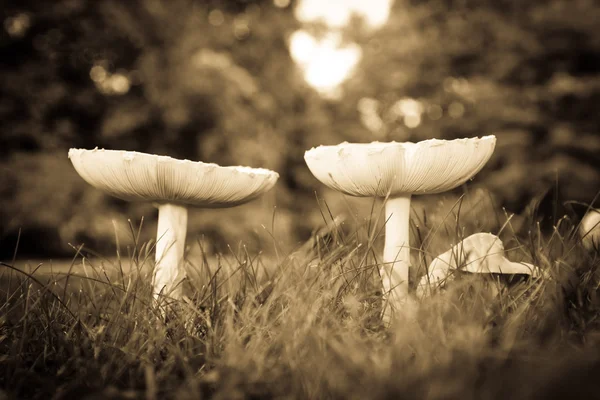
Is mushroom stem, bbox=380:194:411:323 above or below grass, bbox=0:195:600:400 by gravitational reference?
above

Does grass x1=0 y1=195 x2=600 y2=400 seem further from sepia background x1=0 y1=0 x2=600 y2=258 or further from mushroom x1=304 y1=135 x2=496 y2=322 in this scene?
sepia background x1=0 y1=0 x2=600 y2=258

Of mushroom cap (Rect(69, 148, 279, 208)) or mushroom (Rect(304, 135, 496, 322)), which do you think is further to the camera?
mushroom cap (Rect(69, 148, 279, 208))

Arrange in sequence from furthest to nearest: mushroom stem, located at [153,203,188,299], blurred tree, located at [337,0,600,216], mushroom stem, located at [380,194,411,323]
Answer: blurred tree, located at [337,0,600,216], mushroom stem, located at [153,203,188,299], mushroom stem, located at [380,194,411,323]

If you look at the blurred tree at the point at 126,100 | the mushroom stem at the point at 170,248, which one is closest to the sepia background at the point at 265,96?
the blurred tree at the point at 126,100

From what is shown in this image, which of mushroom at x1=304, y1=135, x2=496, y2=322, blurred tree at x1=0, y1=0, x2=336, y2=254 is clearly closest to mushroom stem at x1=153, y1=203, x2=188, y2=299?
mushroom at x1=304, y1=135, x2=496, y2=322

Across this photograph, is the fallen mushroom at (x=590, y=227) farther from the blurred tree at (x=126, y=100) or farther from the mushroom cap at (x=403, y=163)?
the blurred tree at (x=126, y=100)

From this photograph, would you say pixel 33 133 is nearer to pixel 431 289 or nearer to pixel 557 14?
pixel 431 289

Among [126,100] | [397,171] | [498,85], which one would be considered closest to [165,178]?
[397,171]
